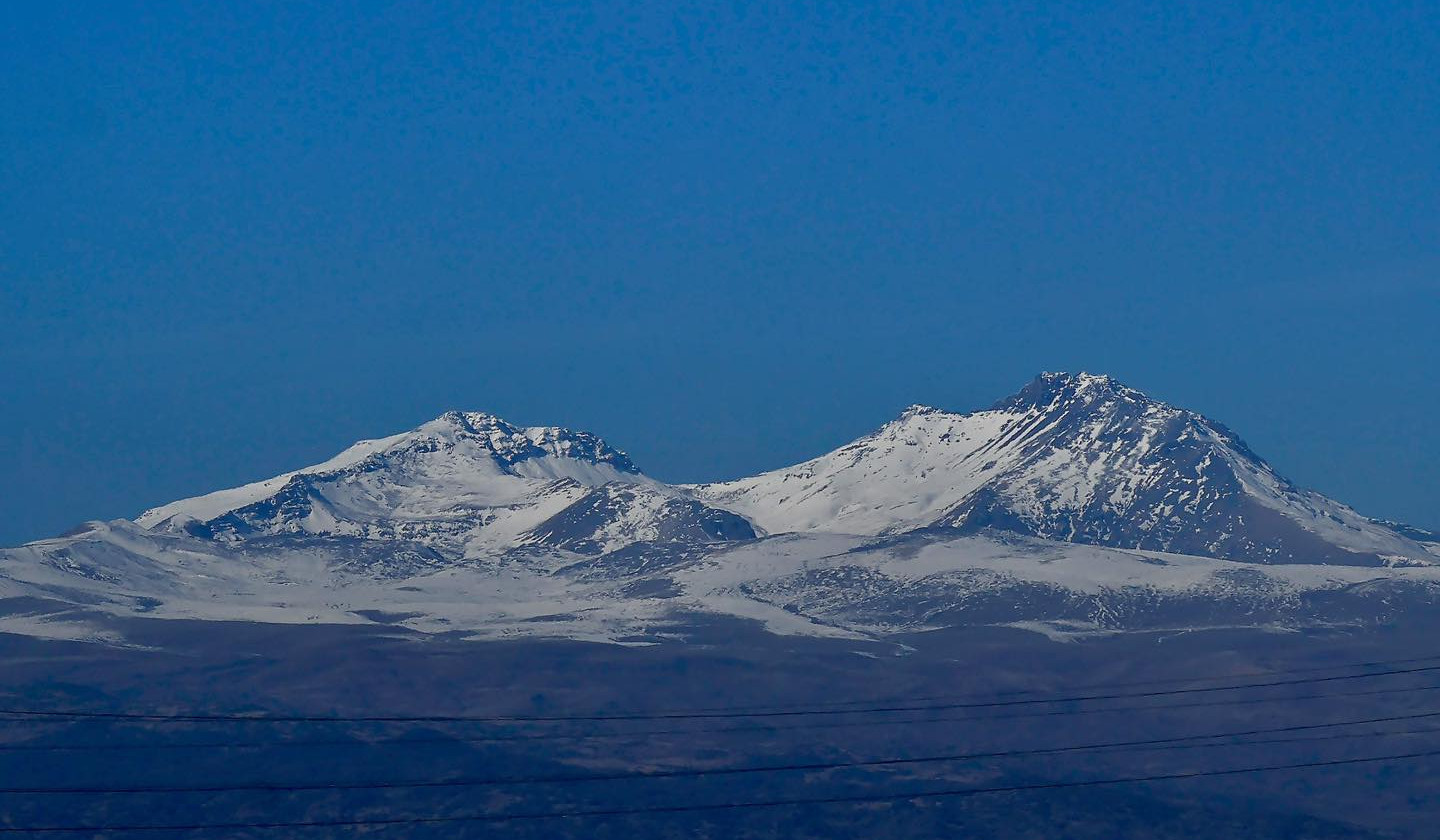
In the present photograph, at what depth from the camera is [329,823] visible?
193 m

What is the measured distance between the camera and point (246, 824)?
655 feet

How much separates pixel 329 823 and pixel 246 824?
10401mm

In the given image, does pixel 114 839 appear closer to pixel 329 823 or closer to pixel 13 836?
pixel 13 836

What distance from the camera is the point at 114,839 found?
200 meters

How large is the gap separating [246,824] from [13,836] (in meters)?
19.9

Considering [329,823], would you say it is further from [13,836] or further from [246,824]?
[13,836]

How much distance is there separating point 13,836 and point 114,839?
27.9ft

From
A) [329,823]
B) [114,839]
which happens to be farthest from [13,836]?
[329,823]

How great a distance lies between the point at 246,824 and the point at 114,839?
37.7 ft

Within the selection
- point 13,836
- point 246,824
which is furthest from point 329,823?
point 13,836

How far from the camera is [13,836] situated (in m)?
199

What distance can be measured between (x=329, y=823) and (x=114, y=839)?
20.8m
